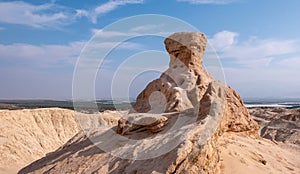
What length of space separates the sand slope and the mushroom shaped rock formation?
13.5 meters

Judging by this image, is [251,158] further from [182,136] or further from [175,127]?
[182,136]

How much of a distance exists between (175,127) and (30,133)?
907 inches

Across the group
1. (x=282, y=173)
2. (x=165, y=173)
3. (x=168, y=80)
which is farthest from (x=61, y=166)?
(x=282, y=173)

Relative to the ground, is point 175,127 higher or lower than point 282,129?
higher

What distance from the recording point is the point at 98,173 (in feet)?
22.6

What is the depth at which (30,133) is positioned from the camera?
2741 centimetres

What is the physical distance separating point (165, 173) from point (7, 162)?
63.3 ft

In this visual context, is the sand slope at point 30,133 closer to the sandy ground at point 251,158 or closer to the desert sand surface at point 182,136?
the desert sand surface at point 182,136

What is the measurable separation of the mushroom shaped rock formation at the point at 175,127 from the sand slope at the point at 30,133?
44.2ft

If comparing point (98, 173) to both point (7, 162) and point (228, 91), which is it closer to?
point (228, 91)

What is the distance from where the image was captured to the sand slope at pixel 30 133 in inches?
891

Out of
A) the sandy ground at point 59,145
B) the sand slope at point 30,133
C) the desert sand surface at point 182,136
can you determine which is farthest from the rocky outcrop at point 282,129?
the sand slope at point 30,133

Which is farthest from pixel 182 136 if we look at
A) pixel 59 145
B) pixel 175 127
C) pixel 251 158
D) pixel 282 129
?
pixel 282 129

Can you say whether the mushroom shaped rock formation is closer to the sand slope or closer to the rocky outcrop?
the rocky outcrop
